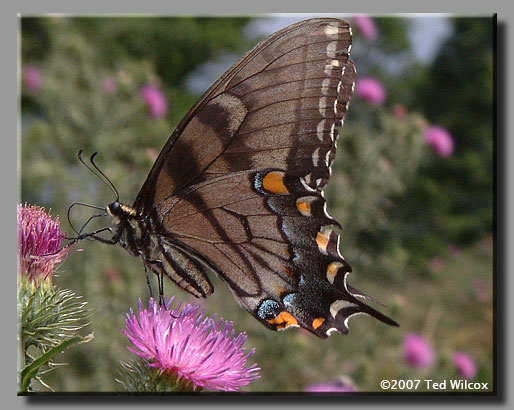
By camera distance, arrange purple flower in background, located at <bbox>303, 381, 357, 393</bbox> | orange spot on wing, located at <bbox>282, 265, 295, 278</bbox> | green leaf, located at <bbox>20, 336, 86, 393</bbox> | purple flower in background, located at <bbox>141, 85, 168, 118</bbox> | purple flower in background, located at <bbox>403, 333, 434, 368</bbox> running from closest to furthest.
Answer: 1. green leaf, located at <bbox>20, 336, 86, 393</bbox>
2. orange spot on wing, located at <bbox>282, 265, 295, 278</bbox>
3. purple flower in background, located at <bbox>303, 381, 357, 393</bbox>
4. purple flower in background, located at <bbox>403, 333, 434, 368</bbox>
5. purple flower in background, located at <bbox>141, 85, 168, 118</bbox>

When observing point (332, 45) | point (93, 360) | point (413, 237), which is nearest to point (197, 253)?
point (332, 45)

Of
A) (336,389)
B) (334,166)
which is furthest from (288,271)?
(334,166)

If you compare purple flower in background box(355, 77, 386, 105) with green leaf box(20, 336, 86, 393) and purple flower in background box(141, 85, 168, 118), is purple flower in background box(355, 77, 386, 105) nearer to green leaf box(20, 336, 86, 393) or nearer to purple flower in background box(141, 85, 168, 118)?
purple flower in background box(141, 85, 168, 118)

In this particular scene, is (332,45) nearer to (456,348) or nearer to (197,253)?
(197,253)

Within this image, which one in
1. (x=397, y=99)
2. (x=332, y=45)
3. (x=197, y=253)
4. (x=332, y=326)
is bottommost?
(x=332, y=326)

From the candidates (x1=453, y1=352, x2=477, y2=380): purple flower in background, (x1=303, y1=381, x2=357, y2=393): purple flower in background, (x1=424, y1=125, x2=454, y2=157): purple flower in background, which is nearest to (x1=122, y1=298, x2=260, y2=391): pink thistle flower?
(x1=303, y1=381, x2=357, y2=393): purple flower in background

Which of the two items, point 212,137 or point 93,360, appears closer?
point 212,137

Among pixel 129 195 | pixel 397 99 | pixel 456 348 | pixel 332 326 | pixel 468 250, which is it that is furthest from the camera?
pixel 468 250
